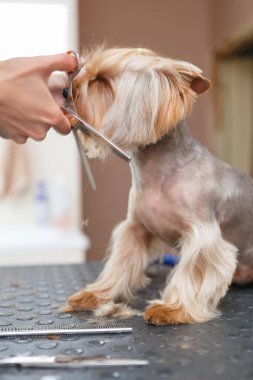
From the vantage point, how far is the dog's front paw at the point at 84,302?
1065mm

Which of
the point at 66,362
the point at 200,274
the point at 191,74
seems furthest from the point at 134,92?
the point at 66,362

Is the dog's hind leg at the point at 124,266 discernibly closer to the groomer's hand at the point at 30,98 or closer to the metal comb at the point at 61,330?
the metal comb at the point at 61,330

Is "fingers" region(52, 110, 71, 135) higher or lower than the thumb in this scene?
lower

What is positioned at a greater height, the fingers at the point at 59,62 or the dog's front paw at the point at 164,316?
the fingers at the point at 59,62

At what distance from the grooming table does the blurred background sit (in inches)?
46.0

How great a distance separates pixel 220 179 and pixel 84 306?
0.38m

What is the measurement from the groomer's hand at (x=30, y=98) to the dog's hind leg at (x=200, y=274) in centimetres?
33

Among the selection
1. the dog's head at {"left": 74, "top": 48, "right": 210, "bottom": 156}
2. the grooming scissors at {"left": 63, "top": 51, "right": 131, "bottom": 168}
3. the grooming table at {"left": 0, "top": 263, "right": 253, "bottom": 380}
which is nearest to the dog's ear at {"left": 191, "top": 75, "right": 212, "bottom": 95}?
the dog's head at {"left": 74, "top": 48, "right": 210, "bottom": 156}

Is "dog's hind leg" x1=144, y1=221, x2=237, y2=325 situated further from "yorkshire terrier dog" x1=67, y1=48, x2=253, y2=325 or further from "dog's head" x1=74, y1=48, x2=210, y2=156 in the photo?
"dog's head" x1=74, y1=48, x2=210, y2=156

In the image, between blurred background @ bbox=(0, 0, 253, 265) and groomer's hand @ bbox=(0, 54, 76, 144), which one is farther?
blurred background @ bbox=(0, 0, 253, 265)

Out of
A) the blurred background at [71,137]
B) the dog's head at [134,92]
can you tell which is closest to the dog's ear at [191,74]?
the dog's head at [134,92]

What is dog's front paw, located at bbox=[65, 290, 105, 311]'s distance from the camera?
1065 mm

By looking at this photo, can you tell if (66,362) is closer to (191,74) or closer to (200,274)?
(200,274)

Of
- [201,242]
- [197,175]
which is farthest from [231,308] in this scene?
[197,175]
